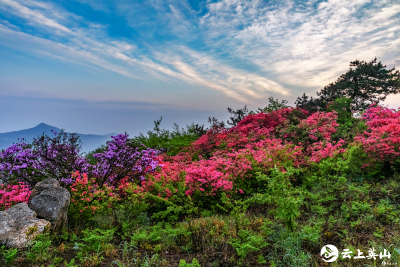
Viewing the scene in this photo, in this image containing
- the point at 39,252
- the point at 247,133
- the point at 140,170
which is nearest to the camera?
the point at 39,252

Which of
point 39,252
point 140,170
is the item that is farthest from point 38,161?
point 39,252

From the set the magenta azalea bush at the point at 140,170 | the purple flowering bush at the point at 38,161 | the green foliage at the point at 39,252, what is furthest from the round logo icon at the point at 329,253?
the purple flowering bush at the point at 38,161

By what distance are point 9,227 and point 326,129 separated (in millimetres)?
9687

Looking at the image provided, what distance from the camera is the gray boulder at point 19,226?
361cm

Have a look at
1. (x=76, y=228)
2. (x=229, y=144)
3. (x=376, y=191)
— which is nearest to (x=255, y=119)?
(x=229, y=144)

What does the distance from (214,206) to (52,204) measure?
3.21 metres

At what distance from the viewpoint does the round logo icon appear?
324 centimetres

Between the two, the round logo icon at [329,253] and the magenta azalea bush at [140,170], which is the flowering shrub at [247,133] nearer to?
the magenta azalea bush at [140,170]

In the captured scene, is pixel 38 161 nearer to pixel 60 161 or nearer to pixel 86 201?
pixel 60 161

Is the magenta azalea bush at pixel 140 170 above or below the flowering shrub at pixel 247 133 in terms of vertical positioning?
below

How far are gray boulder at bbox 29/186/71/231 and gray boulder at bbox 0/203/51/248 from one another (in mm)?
135

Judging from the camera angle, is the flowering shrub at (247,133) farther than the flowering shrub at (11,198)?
Yes

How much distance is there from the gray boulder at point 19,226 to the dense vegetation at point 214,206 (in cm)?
16

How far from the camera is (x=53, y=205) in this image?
425cm
